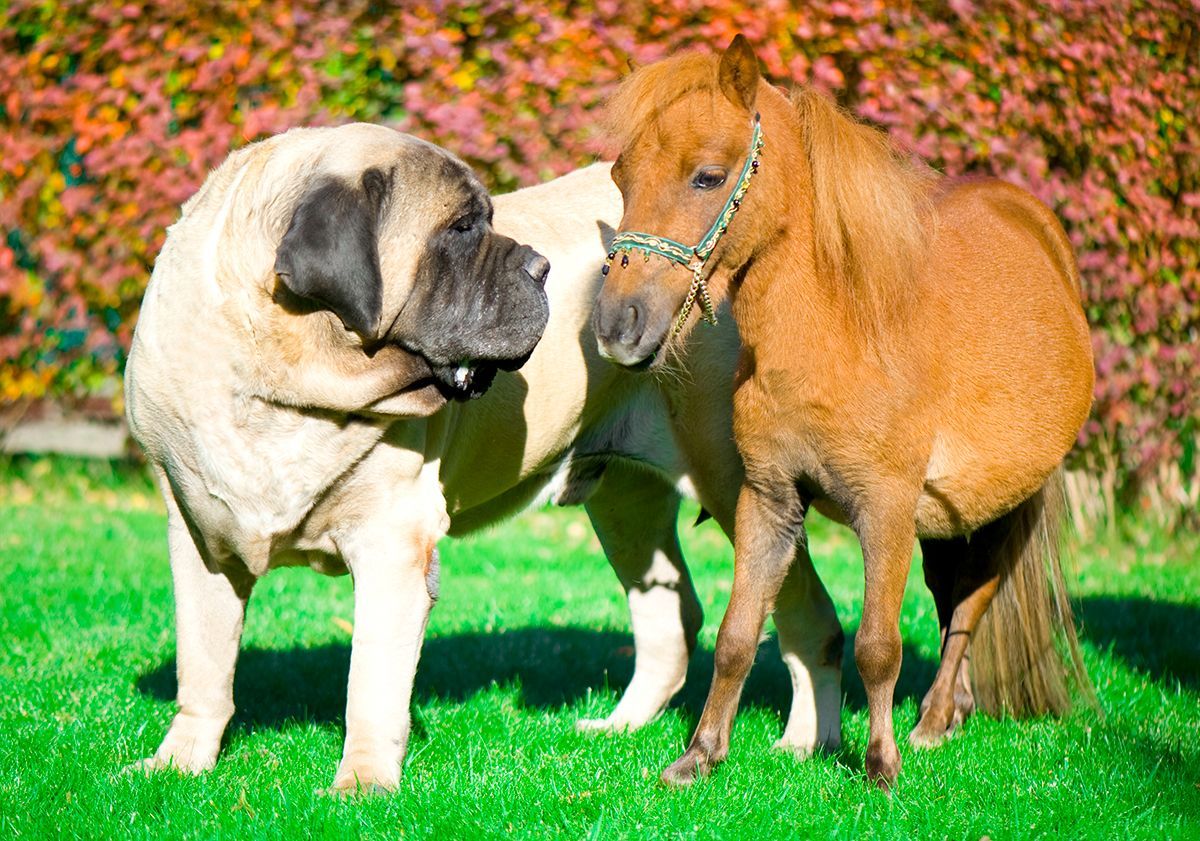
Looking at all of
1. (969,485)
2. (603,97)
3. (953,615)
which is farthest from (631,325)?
(603,97)

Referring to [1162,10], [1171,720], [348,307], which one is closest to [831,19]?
Result: [1162,10]

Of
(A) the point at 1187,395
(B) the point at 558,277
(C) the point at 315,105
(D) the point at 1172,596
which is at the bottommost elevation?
(D) the point at 1172,596

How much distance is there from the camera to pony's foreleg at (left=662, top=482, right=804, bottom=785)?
13.0ft

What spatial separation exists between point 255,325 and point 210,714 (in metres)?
1.33

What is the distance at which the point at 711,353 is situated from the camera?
4.59 meters

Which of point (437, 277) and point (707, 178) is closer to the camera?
point (707, 178)

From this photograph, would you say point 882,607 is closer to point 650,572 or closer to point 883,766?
point 883,766

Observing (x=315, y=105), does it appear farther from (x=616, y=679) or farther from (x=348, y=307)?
(x=348, y=307)

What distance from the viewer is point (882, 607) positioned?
3.82 m

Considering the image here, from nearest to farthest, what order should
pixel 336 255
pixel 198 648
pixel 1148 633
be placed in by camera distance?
pixel 336 255 → pixel 198 648 → pixel 1148 633

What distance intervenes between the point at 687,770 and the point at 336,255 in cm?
190

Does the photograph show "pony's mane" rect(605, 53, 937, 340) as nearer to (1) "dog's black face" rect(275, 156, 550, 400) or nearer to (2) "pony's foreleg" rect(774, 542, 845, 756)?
(1) "dog's black face" rect(275, 156, 550, 400)

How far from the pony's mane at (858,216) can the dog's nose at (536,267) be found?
2.82 ft

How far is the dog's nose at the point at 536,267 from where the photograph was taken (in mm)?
4051
